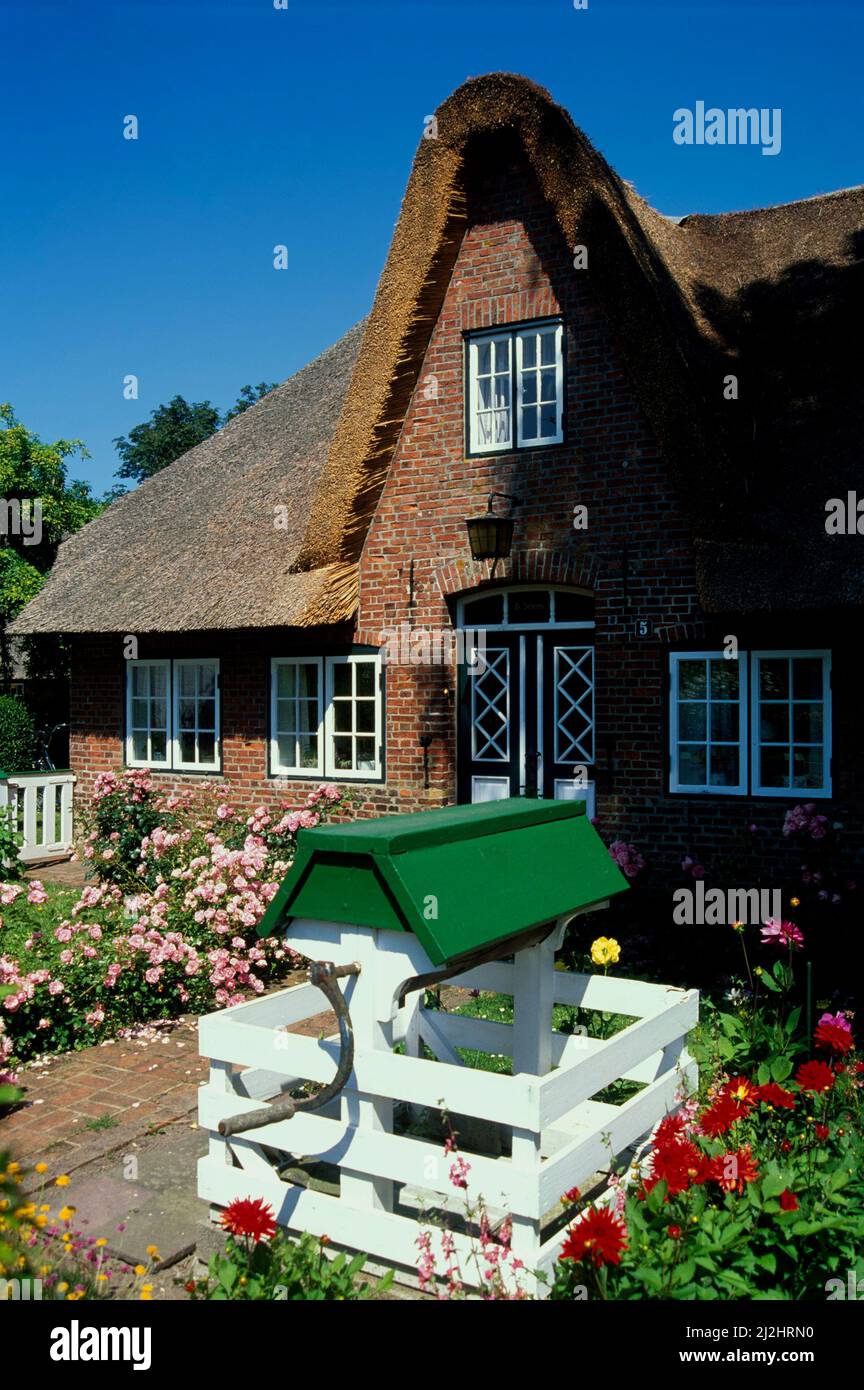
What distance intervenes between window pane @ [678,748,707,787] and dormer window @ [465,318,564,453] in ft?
9.17

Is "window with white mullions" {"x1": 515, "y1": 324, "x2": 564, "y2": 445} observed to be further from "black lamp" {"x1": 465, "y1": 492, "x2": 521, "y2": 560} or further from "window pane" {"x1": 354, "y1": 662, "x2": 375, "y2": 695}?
"window pane" {"x1": 354, "y1": 662, "x2": 375, "y2": 695}

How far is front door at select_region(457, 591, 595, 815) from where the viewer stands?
914 cm

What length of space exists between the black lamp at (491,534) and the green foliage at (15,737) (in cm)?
1197

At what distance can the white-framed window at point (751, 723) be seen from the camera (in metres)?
8.15

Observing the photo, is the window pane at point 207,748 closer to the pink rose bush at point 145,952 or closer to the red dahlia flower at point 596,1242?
the pink rose bush at point 145,952

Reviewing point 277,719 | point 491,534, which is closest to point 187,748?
point 277,719

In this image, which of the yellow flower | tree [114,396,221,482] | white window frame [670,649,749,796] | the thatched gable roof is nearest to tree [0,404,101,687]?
the thatched gable roof

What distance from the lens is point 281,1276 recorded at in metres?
3.09

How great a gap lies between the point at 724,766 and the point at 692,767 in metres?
0.24

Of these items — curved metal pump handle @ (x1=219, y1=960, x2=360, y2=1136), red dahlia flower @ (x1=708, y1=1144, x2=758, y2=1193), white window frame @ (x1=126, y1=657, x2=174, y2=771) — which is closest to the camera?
red dahlia flower @ (x1=708, y1=1144, x2=758, y2=1193)

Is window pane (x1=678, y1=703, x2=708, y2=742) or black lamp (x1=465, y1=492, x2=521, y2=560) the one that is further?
black lamp (x1=465, y1=492, x2=521, y2=560)

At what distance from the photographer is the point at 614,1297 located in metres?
2.90

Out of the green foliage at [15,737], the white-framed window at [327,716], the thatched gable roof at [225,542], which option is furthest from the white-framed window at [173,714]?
the green foliage at [15,737]

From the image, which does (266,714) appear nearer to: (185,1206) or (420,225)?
(420,225)
